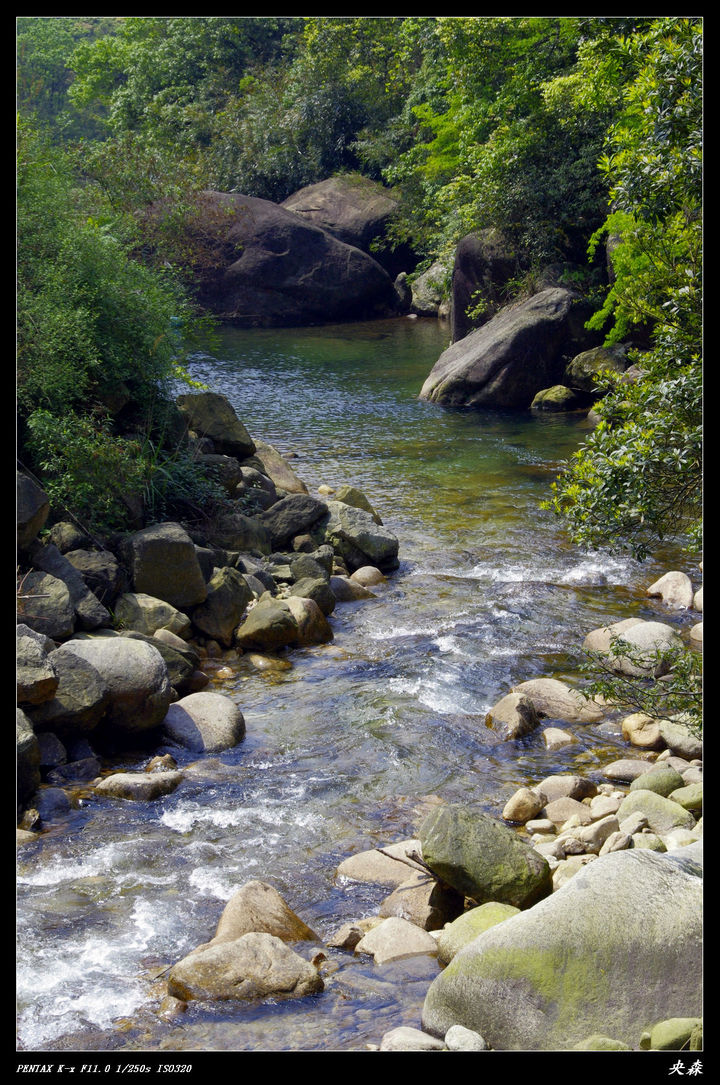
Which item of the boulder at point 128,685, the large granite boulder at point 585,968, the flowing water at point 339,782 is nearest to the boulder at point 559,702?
the flowing water at point 339,782

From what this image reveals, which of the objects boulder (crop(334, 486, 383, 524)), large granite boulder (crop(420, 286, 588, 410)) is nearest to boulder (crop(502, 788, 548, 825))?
boulder (crop(334, 486, 383, 524))

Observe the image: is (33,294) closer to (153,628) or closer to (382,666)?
(153,628)

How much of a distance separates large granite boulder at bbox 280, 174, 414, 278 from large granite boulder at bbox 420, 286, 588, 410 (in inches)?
661

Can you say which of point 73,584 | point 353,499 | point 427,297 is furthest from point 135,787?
point 427,297

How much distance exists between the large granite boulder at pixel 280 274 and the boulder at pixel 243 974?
33.4 m

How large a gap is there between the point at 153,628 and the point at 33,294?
4.27m

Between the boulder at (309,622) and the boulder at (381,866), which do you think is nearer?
the boulder at (381,866)

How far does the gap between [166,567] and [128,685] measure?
104 inches

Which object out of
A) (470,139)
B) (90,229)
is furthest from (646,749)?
(470,139)

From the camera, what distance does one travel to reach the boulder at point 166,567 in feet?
36.7

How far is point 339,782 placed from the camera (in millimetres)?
8453

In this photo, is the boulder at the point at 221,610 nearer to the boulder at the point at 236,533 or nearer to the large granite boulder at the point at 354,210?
the boulder at the point at 236,533
